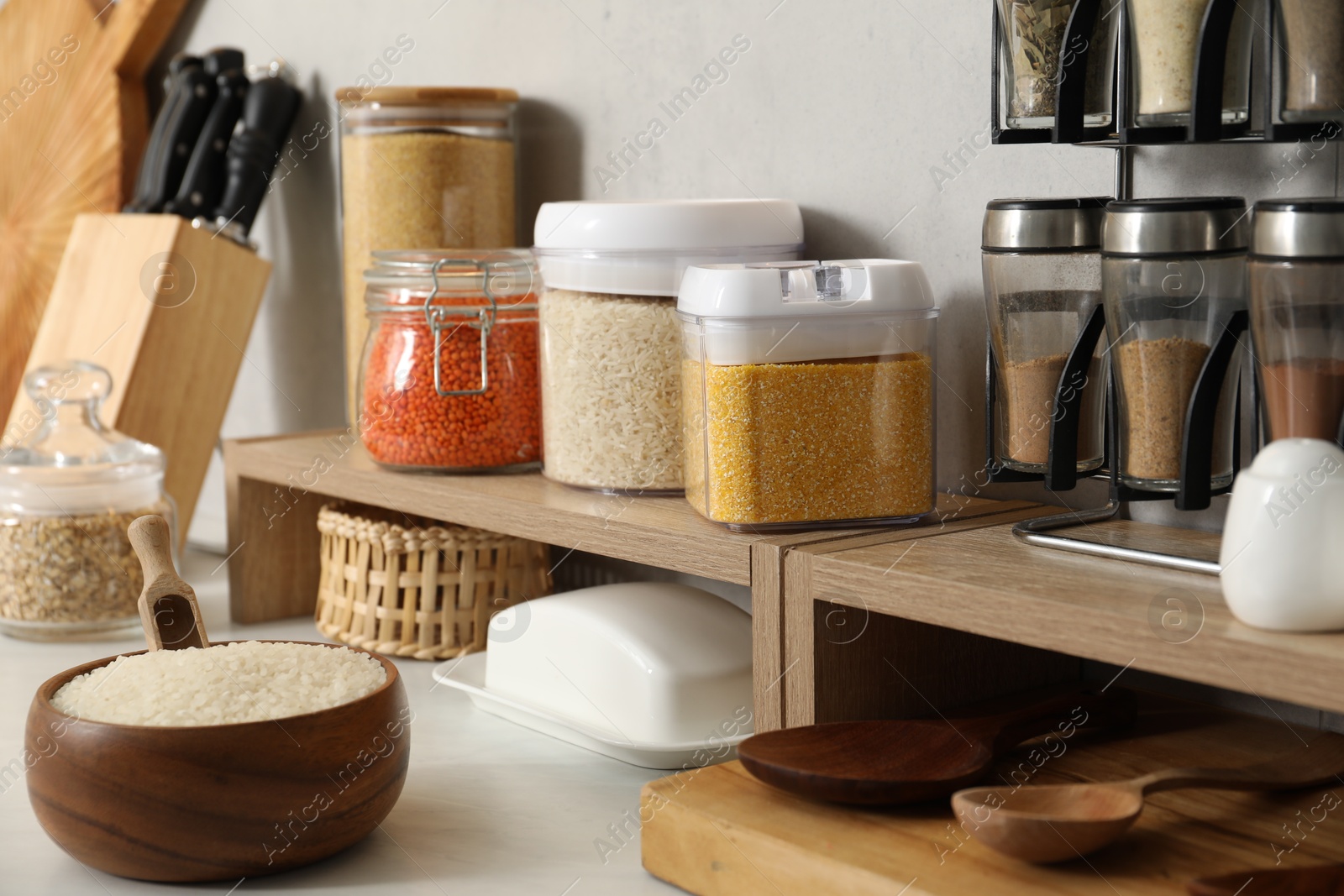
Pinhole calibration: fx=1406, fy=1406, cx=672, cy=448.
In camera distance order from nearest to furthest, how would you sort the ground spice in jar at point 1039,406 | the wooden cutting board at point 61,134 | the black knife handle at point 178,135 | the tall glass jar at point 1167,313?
the tall glass jar at point 1167,313, the ground spice in jar at point 1039,406, the black knife handle at point 178,135, the wooden cutting board at point 61,134

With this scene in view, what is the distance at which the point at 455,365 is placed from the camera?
99cm

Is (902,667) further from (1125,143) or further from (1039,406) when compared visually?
(1125,143)

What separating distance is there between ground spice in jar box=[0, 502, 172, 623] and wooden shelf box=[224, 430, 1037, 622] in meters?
0.09

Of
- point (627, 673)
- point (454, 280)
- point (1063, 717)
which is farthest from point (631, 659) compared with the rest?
point (454, 280)

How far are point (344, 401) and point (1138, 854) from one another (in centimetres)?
99

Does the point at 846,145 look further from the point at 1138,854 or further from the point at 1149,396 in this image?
the point at 1138,854

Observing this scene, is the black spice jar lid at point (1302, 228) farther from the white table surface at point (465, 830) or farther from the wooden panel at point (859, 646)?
the white table surface at point (465, 830)

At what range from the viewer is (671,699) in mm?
785

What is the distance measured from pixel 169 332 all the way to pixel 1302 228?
1035 millimetres

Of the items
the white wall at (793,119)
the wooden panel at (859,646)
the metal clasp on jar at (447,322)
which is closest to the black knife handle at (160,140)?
the white wall at (793,119)

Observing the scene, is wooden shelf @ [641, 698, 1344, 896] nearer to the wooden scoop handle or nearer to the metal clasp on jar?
the wooden scoop handle

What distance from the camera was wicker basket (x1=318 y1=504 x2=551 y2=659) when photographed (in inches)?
40.4

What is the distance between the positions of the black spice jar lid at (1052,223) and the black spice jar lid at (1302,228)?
141 millimetres

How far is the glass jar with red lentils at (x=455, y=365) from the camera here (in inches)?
39.0
